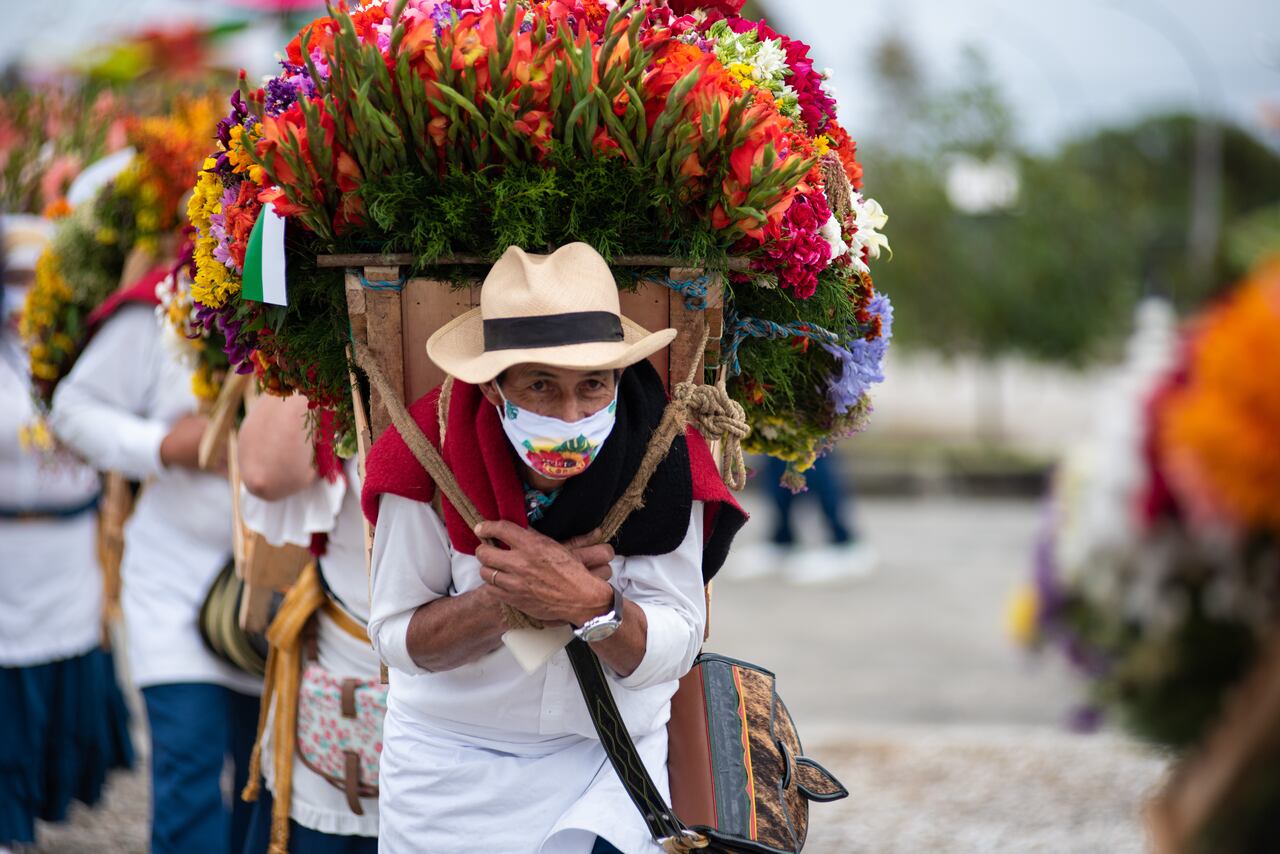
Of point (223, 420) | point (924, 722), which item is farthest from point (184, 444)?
point (924, 722)

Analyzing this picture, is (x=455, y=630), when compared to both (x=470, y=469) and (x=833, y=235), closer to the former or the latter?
(x=470, y=469)

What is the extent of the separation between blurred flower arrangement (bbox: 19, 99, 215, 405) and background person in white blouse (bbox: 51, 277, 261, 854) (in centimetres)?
20

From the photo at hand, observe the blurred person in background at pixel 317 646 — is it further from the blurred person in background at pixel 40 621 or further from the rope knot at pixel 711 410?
the blurred person in background at pixel 40 621

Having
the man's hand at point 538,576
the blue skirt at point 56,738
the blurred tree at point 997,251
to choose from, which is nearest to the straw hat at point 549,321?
the man's hand at point 538,576

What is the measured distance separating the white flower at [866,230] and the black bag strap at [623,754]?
1008 millimetres

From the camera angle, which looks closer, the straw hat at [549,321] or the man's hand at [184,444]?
the straw hat at [549,321]

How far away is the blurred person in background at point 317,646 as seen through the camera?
10.9 ft

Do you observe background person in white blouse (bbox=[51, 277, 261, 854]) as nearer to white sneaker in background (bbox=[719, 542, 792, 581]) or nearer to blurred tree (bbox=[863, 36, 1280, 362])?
white sneaker in background (bbox=[719, 542, 792, 581])

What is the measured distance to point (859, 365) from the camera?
301cm

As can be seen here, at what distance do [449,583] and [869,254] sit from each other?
1.15m

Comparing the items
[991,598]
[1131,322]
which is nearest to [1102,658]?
[991,598]

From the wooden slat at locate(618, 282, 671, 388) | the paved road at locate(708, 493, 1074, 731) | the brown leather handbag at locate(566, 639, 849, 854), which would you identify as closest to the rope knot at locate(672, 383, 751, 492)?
the wooden slat at locate(618, 282, 671, 388)

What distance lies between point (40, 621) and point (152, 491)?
125 cm

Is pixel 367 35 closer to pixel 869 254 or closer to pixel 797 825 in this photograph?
pixel 869 254
